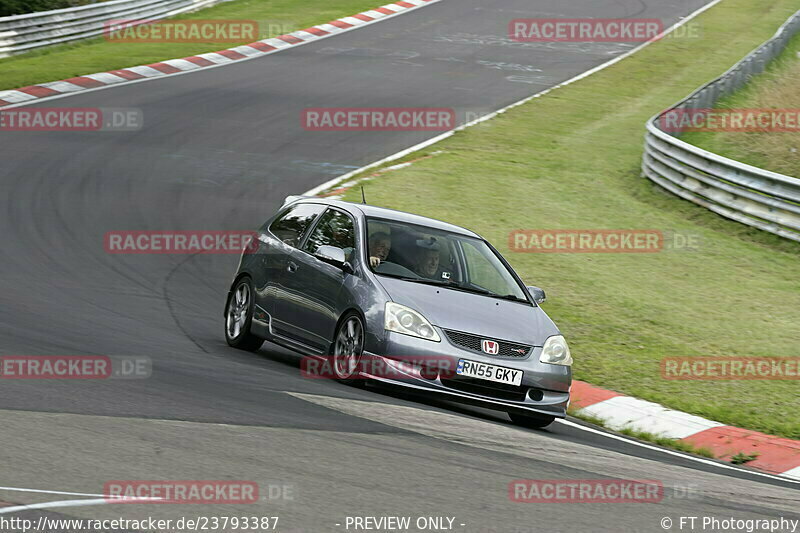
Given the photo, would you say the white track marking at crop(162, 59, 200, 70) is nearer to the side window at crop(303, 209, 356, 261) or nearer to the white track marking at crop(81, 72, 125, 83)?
the white track marking at crop(81, 72, 125, 83)

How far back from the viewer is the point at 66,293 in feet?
39.3

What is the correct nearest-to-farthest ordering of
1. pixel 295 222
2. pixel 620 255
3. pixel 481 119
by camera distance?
pixel 295 222, pixel 620 255, pixel 481 119

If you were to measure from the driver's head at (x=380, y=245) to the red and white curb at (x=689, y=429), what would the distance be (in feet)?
7.39

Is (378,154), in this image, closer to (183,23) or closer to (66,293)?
(66,293)

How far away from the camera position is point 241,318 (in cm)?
1111

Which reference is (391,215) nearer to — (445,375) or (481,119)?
(445,375)

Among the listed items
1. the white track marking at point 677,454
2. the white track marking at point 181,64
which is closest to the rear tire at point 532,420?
the white track marking at point 677,454

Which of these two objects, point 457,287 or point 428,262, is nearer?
point 457,287

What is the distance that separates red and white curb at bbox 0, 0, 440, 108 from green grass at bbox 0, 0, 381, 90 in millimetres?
400

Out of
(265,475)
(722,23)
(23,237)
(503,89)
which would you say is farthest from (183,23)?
(265,475)

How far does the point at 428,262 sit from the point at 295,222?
163 centimetres

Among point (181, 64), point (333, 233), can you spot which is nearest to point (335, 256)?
point (333, 233)

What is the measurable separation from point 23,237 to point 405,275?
651cm

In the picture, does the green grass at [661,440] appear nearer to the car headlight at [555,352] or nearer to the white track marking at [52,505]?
the car headlight at [555,352]
